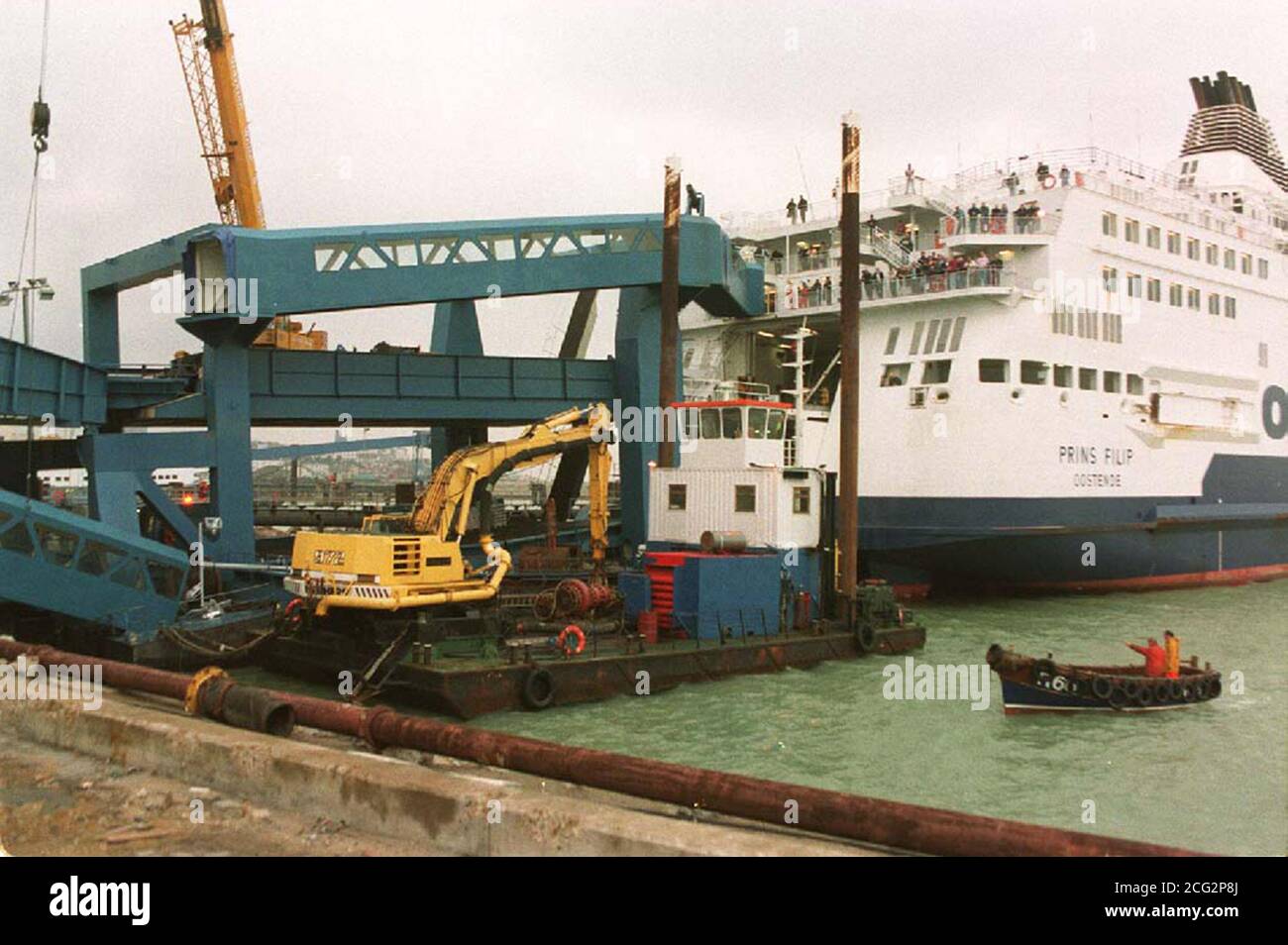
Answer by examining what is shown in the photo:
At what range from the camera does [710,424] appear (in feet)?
75.8

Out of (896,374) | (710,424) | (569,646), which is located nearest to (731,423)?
(710,424)

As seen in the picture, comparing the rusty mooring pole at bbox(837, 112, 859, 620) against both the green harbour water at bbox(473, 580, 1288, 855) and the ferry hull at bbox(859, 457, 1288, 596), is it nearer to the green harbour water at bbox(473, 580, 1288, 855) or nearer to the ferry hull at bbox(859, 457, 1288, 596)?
the green harbour water at bbox(473, 580, 1288, 855)

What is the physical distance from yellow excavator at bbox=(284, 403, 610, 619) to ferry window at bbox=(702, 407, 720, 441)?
13.9ft

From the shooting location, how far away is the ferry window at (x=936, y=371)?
2955 centimetres

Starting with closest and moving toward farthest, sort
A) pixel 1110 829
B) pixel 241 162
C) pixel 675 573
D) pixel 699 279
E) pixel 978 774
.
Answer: pixel 1110 829 < pixel 978 774 < pixel 675 573 < pixel 699 279 < pixel 241 162

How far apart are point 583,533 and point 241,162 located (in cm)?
1958

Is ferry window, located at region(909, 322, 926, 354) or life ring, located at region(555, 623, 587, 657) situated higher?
ferry window, located at region(909, 322, 926, 354)

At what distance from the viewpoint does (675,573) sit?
2042 centimetres

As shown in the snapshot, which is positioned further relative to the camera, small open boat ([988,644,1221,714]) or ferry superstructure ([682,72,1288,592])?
ferry superstructure ([682,72,1288,592])

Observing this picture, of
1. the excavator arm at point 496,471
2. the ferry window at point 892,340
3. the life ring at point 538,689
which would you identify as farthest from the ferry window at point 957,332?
the life ring at point 538,689

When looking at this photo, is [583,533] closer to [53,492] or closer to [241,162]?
[241,162]

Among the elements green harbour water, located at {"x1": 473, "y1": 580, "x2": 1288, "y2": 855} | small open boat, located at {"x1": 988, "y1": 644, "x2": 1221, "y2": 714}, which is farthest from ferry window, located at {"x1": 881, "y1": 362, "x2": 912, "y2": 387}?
small open boat, located at {"x1": 988, "y1": 644, "x2": 1221, "y2": 714}

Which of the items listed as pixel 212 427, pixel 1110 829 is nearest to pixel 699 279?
pixel 212 427

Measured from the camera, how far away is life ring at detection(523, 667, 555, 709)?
55.4 feet
